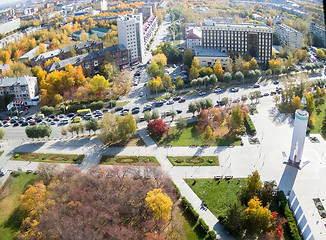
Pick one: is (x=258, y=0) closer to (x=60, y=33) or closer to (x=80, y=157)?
(x=60, y=33)

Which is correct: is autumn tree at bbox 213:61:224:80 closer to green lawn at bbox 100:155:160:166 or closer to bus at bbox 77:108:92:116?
bus at bbox 77:108:92:116

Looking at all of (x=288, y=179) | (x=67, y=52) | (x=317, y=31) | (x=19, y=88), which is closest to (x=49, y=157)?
(x=19, y=88)

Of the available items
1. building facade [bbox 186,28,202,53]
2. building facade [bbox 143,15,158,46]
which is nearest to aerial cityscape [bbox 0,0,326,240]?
building facade [bbox 186,28,202,53]

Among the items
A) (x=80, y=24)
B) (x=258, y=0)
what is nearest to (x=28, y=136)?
(x=80, y=24)

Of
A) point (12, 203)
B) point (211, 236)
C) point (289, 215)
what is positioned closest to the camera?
point (211, 236)

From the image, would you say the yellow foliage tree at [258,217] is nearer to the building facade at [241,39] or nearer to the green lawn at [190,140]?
the green lawn at [190,140]

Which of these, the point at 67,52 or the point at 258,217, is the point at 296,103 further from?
the point at 67,52
